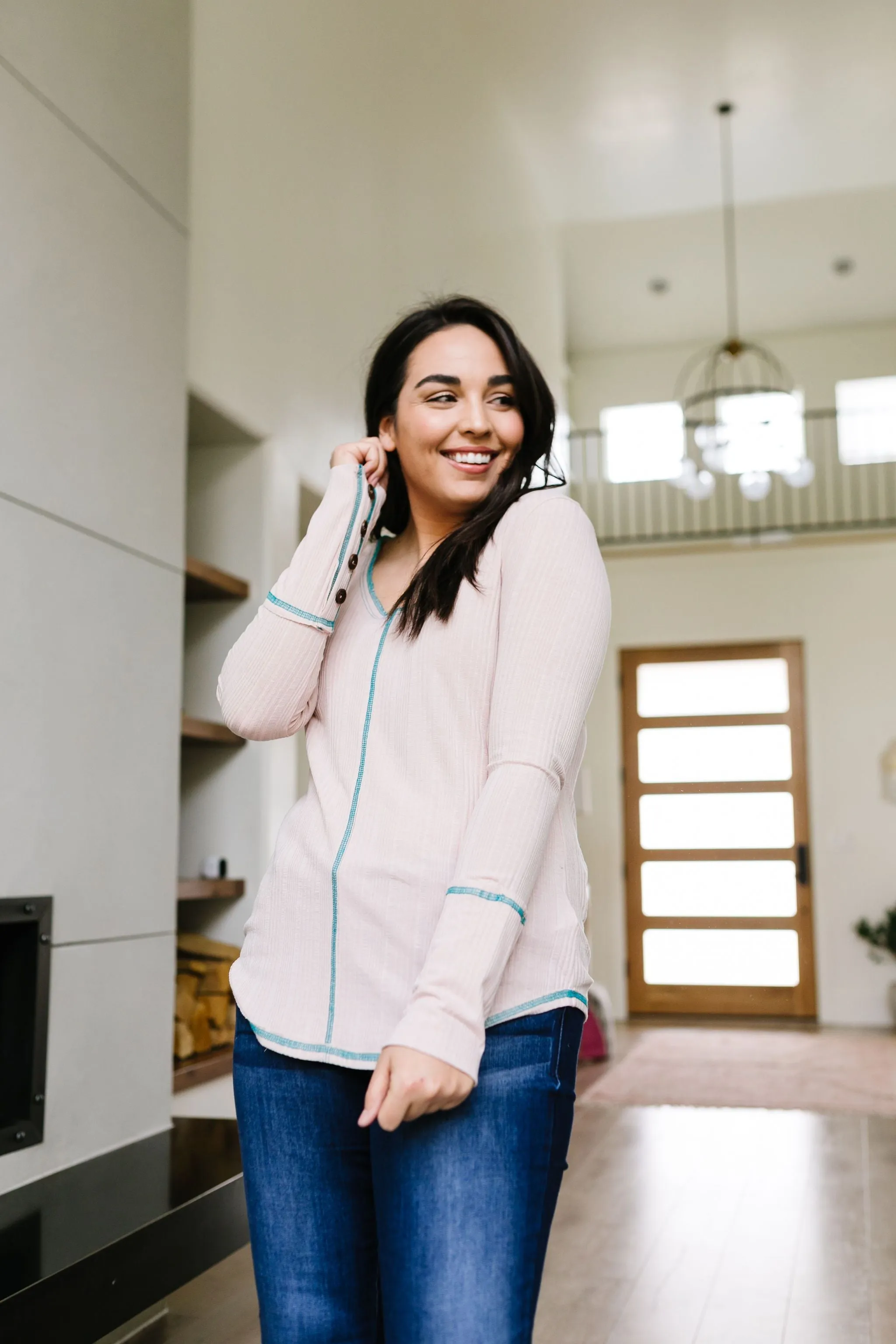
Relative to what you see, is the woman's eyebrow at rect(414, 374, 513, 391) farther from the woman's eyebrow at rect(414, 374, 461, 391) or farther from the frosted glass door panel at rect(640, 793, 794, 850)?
the frosted glass door panel at rect(640, 793, 794, 850)

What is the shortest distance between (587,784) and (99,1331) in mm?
7755

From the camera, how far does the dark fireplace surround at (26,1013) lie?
2.50 metres

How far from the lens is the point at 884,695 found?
923cm

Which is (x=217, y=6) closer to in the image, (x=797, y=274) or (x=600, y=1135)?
(x=600, y=1135)

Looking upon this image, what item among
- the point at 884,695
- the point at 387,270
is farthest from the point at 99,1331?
the point at 884,695

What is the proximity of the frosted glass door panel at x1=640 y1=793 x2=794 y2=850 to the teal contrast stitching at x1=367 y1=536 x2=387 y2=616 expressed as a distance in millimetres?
8569

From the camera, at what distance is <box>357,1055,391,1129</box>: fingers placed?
0.85m

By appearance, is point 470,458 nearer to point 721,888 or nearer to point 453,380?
point 453,380

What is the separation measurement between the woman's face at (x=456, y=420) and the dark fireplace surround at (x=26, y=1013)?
1.67 metres

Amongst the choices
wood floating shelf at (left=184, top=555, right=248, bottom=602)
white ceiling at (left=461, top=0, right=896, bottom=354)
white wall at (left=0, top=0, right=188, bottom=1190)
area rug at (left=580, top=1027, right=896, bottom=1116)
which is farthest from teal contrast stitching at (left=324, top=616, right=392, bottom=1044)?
white ceiling at (left=461, top=0, right=896, bottom=354)

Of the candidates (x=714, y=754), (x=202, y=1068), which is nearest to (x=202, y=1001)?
(x=202, y=1068)

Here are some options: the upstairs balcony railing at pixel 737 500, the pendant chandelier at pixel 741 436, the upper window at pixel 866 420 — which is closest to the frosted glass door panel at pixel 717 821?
the upstairs balcony railing at pixel 737 500

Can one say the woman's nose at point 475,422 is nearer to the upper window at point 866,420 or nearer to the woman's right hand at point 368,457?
the woman's right hand at point 368,457

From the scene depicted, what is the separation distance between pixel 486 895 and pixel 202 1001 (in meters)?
3.31
